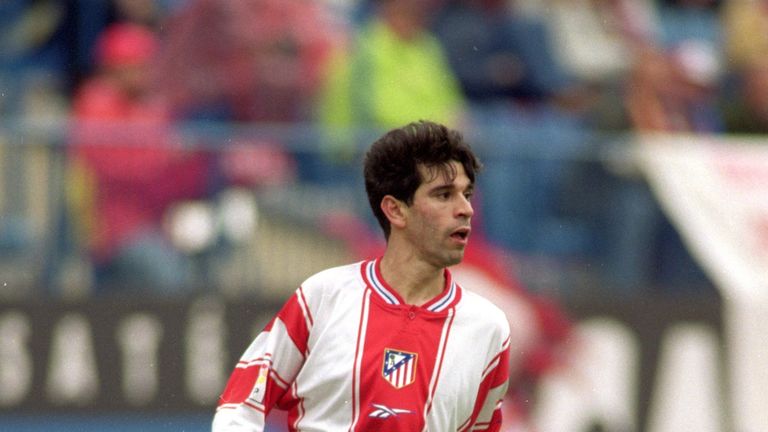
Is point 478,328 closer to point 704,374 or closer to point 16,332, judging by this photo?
point 16,332

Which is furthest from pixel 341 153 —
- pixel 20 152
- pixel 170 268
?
pixel 20 152

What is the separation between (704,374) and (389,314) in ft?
23.1

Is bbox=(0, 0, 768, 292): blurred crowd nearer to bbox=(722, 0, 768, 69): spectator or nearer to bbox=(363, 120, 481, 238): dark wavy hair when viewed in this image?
bbox=(722, 0, 768, 69): spectator

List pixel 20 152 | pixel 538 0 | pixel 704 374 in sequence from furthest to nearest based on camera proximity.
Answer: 1. pixel 538 0
2. pixel 704 374
3. pixel 20 152

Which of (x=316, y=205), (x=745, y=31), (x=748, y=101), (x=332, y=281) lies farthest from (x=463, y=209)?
(x=745, y=31)

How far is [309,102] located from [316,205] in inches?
40.7

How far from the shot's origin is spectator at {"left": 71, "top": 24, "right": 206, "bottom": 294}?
11273mm

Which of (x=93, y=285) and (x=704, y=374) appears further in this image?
(x=704, y=374)

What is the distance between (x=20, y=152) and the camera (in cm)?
1120

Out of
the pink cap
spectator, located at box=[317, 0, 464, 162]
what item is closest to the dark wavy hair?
spectator, located at box=[317, 0, 464, 162]

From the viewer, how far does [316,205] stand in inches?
456

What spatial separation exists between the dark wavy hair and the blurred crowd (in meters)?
5.33

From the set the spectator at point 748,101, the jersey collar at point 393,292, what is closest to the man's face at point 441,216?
the jersey collar at point 393,292

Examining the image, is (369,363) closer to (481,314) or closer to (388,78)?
(481,314)
